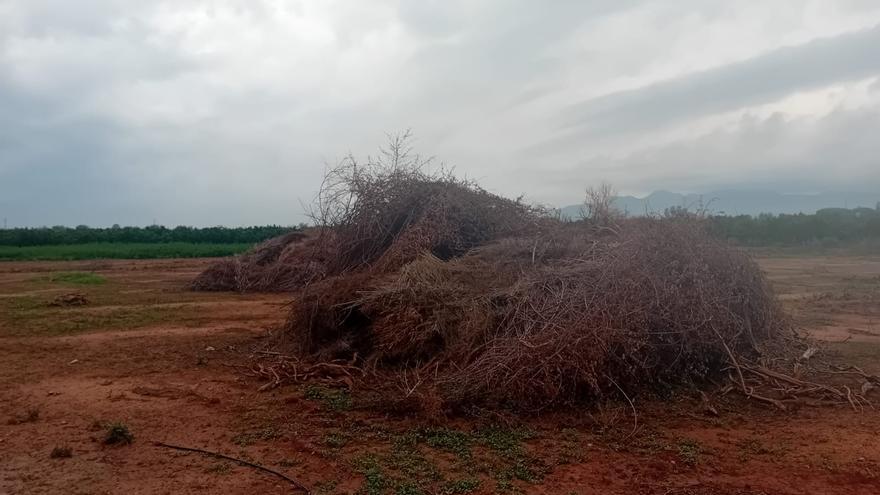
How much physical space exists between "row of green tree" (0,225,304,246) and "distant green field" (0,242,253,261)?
66.8 inches

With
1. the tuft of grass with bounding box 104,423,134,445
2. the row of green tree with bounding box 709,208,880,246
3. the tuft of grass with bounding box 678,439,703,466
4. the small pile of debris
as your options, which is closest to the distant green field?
the small pile of debris

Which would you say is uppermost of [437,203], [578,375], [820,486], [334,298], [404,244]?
[437,203]

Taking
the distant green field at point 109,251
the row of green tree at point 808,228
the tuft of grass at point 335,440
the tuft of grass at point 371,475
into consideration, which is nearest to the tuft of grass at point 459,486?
the tuft of grass at point 371,475

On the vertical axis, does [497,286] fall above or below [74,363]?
above

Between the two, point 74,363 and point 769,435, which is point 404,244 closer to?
point 74,363

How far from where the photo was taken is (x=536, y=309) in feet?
19.4

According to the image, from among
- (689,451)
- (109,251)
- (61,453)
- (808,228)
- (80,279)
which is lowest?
(689,451)

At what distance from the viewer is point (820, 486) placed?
13.1ft

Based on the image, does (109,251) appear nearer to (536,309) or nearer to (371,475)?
(536,309)

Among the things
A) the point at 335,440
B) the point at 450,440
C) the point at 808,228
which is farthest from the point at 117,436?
the point at 808,228

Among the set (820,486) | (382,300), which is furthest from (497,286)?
(820,486)

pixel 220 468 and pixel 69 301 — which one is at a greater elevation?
pixel 69 301

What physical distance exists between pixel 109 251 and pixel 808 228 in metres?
34.5

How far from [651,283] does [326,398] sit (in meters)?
3.26
